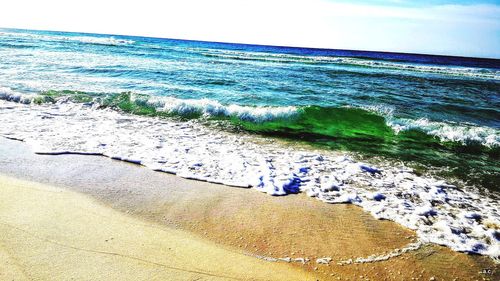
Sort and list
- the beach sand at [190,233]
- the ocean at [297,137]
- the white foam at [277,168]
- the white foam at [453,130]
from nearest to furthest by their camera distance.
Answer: the beach sand at [190,233], the white foam at [277,168], the ocean at [297,137], the white foam at [453,130]

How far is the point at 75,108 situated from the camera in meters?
10.2

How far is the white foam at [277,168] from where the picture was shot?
15.1 ft

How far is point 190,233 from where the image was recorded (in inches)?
154

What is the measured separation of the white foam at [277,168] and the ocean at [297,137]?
2 centimetres

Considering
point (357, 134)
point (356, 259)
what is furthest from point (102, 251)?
point (357, 134)

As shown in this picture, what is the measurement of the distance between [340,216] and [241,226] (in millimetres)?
1468

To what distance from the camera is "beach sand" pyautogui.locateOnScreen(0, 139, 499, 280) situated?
3.19m

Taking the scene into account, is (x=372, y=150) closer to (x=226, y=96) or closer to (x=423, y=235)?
(x=423, y=235)

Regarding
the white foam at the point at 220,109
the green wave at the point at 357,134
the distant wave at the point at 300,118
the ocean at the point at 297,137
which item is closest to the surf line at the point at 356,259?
the ocean at the point at 297,137

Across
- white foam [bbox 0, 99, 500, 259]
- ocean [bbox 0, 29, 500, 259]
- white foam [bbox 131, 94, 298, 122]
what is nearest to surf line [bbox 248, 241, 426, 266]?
white foam [bbox 0, 99, 500, 259]

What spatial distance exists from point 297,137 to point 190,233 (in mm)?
5543

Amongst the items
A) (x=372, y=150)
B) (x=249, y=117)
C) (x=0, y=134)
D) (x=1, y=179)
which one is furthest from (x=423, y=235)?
(x=0, y=134)

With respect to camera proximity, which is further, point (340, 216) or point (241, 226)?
point (340, 216)

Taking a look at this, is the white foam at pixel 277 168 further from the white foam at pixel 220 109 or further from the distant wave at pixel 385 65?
the distant wave at pixel 385 65
